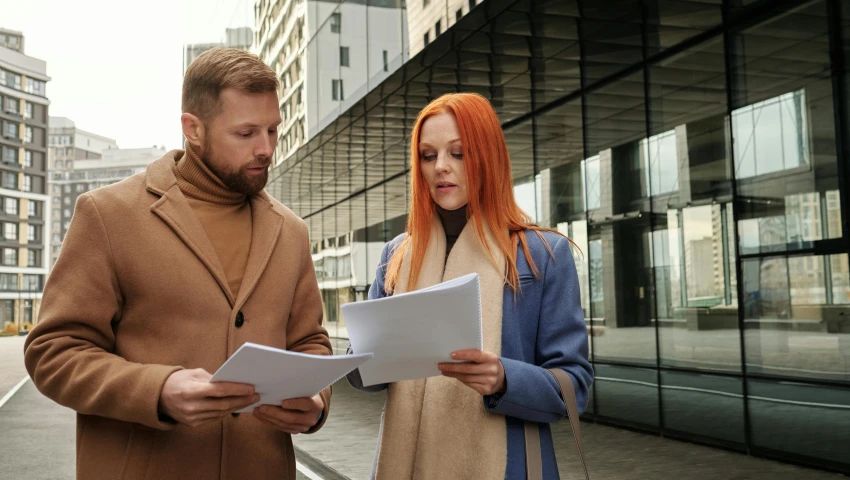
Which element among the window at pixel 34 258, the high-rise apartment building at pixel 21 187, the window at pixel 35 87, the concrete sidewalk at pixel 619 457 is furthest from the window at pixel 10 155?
the concrete sidewalk at pixel 619 457

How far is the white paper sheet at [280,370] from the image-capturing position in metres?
1.62

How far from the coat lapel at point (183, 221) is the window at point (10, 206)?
95.9 meters

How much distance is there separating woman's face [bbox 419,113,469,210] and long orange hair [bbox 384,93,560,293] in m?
0.02

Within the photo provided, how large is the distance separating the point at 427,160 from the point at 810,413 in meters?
6.86

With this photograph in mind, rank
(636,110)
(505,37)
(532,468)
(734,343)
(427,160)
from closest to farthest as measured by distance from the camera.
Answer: (532,468), (427,160), (734,343), (505,37), (636,110)

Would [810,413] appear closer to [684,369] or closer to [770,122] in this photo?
[684,369]

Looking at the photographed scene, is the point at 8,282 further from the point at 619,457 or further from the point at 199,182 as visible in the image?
the point at 199,182

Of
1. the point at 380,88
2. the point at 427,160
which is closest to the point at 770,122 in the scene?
the point at 380,88

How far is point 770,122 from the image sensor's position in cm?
833

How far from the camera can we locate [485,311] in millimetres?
2324

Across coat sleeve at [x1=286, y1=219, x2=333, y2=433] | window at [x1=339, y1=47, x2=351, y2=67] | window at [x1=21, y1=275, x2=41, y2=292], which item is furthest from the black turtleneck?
window at [x1=21, y1=275, x2=41, y2=292]

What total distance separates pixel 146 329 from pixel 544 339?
42.4 inches

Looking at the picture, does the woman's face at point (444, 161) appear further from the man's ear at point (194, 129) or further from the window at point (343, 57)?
the window at point (343, 57)

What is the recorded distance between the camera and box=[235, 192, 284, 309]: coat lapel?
2.14 meters
